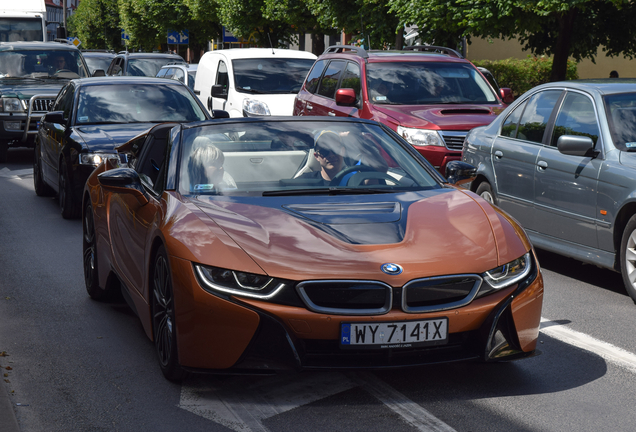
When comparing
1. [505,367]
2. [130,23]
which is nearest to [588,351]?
[505,367]

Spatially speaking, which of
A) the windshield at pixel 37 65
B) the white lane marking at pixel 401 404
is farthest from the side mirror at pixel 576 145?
the windshield at pixel 37 65

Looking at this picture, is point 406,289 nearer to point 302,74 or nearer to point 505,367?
point 505,367

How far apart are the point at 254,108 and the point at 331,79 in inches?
116

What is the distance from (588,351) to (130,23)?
59.3 m

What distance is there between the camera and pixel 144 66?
87.2 feet

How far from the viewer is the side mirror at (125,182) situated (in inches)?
217

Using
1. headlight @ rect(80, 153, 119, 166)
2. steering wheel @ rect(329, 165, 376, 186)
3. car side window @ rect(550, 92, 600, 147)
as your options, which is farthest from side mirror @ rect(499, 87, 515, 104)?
steering wheel @ rect(329, 165, 376, 186)

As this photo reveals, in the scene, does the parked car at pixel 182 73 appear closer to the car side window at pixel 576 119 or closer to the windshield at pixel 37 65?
the windshield at pixel 37 65

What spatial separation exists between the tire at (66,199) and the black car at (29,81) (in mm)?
6048

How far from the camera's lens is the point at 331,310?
4.20m

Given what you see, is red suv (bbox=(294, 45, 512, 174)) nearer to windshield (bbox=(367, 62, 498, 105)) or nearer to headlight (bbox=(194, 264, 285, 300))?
windshield (bbox=(367, 62, 498, 105))

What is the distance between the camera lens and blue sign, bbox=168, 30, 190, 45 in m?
50.6

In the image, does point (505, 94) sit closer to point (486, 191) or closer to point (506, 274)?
point (486, 191)

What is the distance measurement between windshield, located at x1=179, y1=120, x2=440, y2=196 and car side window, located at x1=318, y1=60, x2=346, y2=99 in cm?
738
